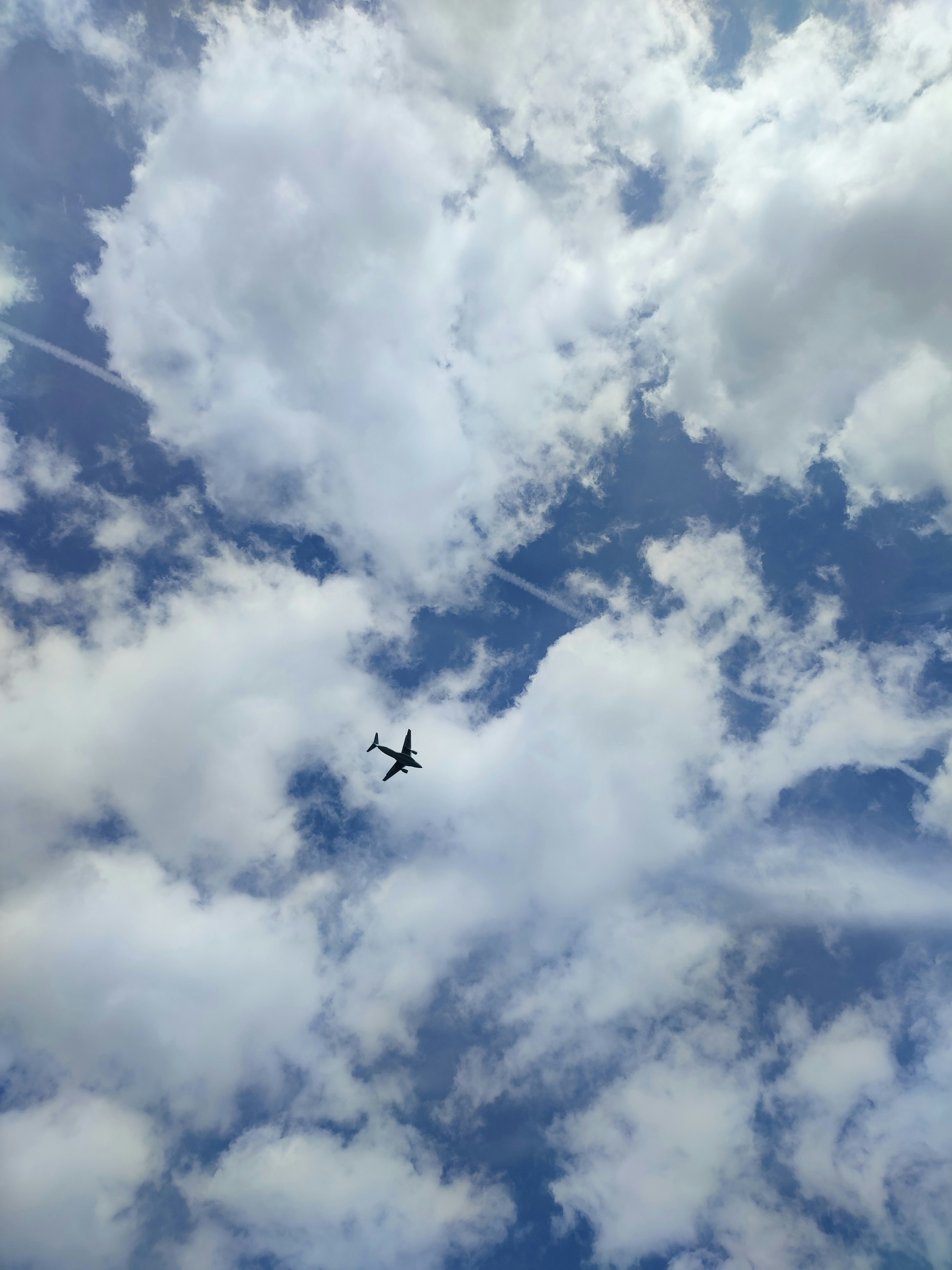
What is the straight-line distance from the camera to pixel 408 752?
113750mm
